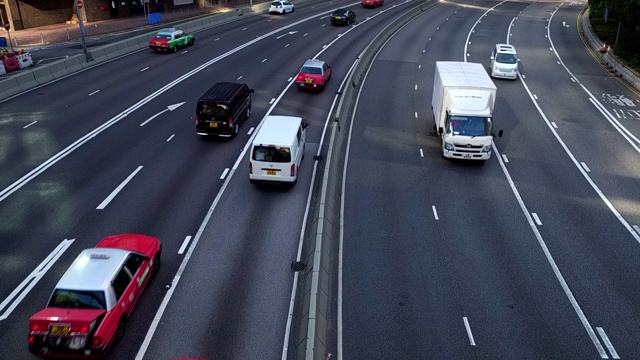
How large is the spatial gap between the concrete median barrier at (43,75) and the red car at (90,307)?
2464 centimetres

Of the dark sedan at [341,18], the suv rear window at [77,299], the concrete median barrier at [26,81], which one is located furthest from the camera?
the dark sedan at [341,18]

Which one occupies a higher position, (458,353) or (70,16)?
(70,16)

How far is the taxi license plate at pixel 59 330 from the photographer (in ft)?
37.9

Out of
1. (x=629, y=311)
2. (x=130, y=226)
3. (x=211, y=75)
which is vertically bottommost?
(x=629, y=311)

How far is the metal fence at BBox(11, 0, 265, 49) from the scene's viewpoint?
49.2 meters

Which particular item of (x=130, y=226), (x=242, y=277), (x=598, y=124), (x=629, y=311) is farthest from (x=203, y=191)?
(x=598, y=124)

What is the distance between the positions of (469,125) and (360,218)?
777 cm

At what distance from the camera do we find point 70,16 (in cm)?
5984

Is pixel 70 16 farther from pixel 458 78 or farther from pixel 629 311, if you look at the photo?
pixel 629 311

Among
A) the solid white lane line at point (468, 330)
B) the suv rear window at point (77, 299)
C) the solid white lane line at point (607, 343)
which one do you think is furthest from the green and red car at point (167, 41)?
the solid white lane line at point (607, 343)

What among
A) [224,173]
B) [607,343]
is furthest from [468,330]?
[224,173]

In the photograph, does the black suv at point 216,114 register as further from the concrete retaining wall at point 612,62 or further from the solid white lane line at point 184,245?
the concrete retaining wall at point 612,62

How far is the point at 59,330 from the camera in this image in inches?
455

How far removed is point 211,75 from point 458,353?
2790 centimetres
